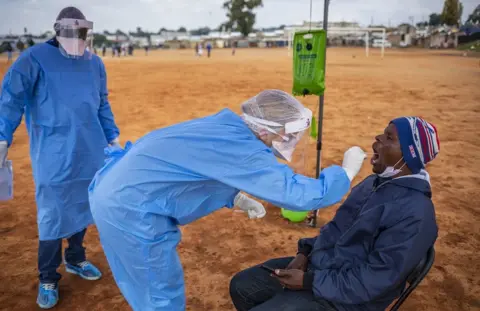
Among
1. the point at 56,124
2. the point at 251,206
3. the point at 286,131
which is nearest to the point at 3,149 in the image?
the point at 56,124

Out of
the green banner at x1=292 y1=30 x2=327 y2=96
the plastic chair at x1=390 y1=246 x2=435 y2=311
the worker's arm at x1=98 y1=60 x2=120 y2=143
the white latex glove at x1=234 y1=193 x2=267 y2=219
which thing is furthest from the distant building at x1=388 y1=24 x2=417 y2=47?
the plastic chair at x1=390 y1=246 x2=435 y2=311

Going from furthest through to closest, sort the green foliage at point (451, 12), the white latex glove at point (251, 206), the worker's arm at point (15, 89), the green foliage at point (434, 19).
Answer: the green foliage at point (434, 19) → the green foliage at point (451, 12) → the worker's arm at point (15, 89) → the white latex glove at point (251, 206)

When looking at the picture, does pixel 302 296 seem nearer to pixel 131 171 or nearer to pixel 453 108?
pixel 131 171

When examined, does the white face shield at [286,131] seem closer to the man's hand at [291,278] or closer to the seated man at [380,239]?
the seated man at [380,239]

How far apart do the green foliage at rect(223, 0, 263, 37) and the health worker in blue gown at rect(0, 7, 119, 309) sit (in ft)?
254

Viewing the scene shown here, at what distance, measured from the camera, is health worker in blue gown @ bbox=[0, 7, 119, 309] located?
287 cm

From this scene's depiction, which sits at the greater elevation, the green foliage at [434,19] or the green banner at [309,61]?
the green foliage at [434,19]

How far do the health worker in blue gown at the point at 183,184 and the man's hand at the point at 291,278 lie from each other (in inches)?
17.7

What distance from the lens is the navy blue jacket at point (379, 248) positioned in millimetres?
1870

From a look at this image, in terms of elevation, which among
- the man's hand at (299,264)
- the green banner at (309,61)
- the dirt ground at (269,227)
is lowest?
the dirt ground at (269,227)

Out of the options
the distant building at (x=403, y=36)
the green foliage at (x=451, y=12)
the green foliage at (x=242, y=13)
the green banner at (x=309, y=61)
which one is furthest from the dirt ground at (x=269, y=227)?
the green foliage at (x=242, y=13)

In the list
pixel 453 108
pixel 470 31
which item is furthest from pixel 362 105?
pixel 470 31

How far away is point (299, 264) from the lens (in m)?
2.40

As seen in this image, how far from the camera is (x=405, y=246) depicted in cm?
184
